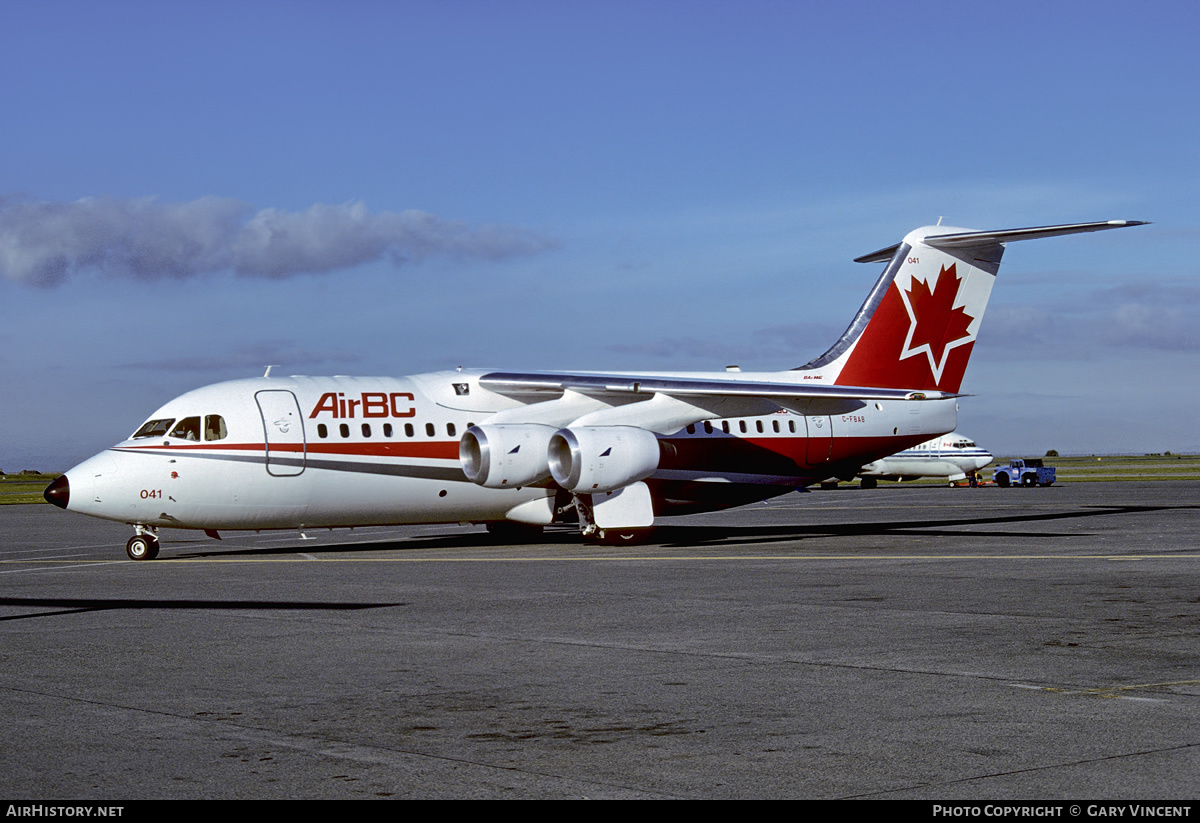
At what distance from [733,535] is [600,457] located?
6.27m

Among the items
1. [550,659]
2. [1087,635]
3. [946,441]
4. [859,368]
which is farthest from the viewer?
[946,441]

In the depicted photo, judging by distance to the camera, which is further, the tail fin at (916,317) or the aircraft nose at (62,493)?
the tail fin at (916,317)

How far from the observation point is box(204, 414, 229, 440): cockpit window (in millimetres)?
25516

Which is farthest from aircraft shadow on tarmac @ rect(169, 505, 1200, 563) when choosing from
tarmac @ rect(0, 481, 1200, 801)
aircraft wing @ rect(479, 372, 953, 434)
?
tarmac @ rect(0, 481, 1200, 801)

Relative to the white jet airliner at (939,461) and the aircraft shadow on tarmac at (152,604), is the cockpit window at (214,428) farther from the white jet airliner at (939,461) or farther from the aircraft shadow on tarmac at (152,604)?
the white jet airliner at (939,461)

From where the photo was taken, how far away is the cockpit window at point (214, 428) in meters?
25.5

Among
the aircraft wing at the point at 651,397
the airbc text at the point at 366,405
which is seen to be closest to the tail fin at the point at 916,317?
the aircraft wing at the point at 651,397

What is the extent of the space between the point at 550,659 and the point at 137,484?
51.7ft

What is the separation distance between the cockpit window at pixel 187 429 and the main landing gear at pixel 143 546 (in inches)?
76.3

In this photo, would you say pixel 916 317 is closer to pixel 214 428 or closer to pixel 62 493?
pixel 214 428

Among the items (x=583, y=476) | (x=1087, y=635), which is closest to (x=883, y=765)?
(x=1087, y=635)

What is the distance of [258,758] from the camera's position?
7.57 metres

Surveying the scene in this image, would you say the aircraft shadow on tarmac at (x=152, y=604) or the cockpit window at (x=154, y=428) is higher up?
the cockpit window at (x=154, y=428)
